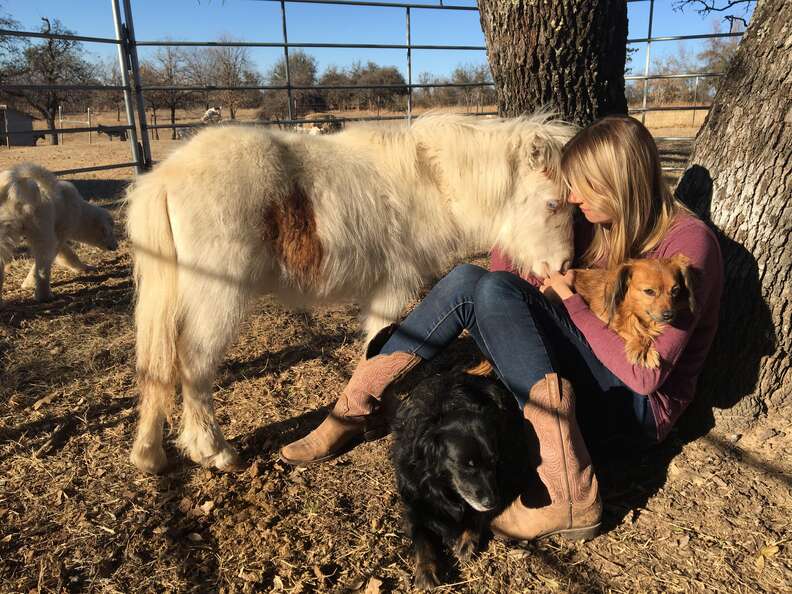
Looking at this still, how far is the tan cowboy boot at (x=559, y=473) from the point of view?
6.65 feet

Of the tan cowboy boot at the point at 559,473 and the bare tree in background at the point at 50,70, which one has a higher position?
the bare tree in background at the point at 50,70

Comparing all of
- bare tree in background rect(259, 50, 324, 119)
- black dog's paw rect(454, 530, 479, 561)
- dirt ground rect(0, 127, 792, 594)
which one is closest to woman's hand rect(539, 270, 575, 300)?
dirt ground rect(0, 127, 792, 594)

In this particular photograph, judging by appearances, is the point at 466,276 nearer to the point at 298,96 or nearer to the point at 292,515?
the point at 292,515

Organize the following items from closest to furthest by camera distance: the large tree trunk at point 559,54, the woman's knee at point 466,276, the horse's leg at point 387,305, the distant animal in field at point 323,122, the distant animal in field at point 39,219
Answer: the woman's knee at point 466,276 < the horse's leg at point 387,305 < the large tree trunk at point 559,54 < the distant animal in field at point 39,219 < the distant animal in field at point 323,122

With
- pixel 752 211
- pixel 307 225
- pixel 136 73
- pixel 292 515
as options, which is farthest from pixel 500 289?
pixel 136 73

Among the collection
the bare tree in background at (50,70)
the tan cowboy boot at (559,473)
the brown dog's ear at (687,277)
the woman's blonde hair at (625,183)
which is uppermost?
the bare tree in background at (50,70)

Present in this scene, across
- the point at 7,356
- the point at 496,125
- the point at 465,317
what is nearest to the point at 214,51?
the point at 7,356

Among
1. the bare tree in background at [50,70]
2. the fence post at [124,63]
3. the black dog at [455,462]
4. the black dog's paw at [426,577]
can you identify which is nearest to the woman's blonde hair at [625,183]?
the black dog at [455,462]

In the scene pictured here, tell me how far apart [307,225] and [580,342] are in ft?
4.39

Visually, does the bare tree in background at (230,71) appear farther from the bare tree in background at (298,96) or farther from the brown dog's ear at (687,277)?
A: the brown dog's ear at (687,277)

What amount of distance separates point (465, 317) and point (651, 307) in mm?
784

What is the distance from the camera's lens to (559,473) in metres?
2.05

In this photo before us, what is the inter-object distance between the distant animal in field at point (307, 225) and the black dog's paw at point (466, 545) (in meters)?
1.18

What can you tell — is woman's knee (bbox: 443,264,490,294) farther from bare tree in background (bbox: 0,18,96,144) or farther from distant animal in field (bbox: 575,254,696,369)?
bare tree in background (bbox: 0,18,96,144)
